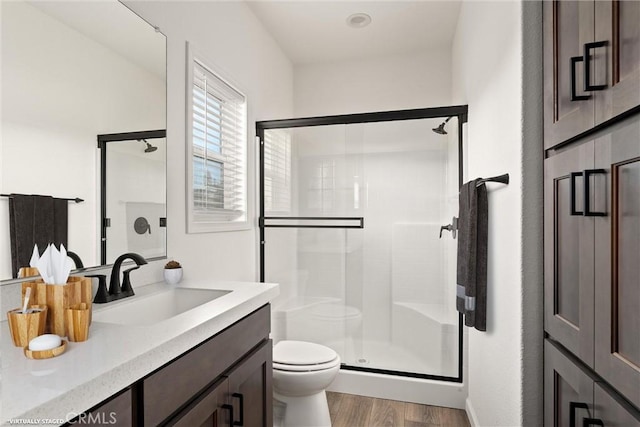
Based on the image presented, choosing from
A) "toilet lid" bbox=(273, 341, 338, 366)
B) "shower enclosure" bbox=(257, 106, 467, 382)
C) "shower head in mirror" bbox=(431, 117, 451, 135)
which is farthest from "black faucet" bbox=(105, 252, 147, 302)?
"shower head in mirror" bbox=(431, 117, 451, 135)

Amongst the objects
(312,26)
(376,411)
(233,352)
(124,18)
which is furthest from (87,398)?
(312,26)

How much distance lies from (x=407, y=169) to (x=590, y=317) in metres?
1.65

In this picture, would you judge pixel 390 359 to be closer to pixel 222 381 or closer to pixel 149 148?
pixel 222 381

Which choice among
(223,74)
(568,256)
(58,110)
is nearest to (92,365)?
(58,110)

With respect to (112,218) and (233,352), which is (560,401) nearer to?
(233,352)

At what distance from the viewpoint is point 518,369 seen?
4.25ft

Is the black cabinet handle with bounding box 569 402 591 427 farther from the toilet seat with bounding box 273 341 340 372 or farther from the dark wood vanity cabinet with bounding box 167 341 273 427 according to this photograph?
the toilet seat with bounding box 273 341 340 372

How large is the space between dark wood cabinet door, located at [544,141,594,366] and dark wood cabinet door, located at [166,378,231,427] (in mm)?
1021

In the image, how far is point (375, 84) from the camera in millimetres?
3412

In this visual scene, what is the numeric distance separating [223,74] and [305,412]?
1.99 meters

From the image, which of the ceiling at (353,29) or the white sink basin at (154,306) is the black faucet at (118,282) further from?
the ceiling at (353,29)

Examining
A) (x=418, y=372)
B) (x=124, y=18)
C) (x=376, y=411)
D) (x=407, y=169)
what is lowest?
(x=376, y=411)

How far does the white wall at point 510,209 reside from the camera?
4.11 ft

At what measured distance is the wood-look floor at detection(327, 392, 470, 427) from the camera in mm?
2162
